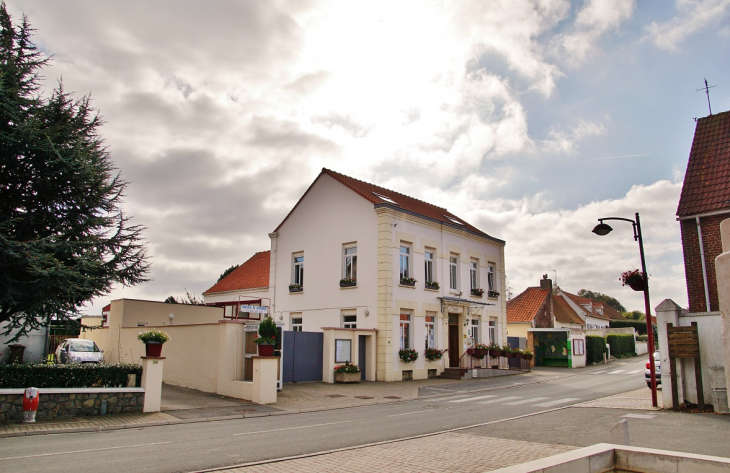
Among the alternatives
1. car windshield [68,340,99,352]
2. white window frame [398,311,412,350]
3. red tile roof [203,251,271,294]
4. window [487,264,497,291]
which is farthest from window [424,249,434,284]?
car windshield [68,340,99,352]

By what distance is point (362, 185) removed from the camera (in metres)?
30.6

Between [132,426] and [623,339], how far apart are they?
167ft

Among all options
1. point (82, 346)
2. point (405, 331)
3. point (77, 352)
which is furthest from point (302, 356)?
point (82, 346)

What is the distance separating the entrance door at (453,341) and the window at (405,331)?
12.6 feet

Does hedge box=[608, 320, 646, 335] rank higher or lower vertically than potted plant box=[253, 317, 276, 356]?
higher

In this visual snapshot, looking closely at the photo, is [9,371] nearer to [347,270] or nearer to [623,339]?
[347,270]

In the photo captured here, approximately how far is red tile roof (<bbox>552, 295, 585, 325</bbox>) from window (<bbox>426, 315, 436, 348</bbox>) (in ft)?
82.3

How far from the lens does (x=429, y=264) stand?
2892cm

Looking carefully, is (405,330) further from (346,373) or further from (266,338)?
(266,338)

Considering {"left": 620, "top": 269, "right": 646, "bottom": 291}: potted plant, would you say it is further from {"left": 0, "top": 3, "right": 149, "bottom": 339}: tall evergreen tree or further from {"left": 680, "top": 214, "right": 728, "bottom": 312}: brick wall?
{"left": 0, "top": 3, "right": 149, "bottom": 339}: tall evergreen tree

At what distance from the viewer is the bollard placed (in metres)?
12.4

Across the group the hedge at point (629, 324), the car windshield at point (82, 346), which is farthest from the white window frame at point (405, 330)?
the hedge at point (629, 324)

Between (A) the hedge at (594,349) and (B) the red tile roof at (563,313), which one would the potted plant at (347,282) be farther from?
(B) the red tile roof at (563,313)

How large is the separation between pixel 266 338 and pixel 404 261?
36.5 ft
